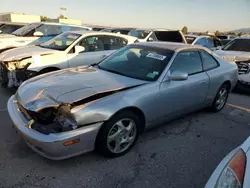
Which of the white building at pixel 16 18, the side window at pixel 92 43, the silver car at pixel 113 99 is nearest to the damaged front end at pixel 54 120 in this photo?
the silver car at pixel 113 99

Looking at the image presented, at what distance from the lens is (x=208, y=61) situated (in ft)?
14.6

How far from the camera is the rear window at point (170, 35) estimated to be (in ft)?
34.3

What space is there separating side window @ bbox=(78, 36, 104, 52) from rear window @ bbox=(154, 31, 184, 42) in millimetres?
5041

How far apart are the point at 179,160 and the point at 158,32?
8911 millimetres

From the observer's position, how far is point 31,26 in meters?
9.40

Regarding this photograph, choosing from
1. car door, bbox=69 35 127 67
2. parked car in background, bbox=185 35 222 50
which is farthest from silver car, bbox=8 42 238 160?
parked car in background, bbox=185 35 222 50

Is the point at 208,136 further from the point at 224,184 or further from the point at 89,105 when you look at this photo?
the point at 224,184

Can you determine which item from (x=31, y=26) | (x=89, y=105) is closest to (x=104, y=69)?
(x=89, y=105)

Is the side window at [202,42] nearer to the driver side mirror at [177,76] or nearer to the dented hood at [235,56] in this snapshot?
the dented hood at [235,56]

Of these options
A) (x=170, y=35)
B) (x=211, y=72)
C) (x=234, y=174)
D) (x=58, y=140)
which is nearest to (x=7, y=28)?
(x=170, y=35)

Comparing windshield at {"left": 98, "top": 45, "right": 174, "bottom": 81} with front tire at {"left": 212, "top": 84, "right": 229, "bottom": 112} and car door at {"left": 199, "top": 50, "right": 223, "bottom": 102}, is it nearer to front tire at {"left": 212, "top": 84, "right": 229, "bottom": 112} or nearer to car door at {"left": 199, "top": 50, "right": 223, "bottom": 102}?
car door at {"left": 199, "top": 50, "right": 223, "bottom": 102}

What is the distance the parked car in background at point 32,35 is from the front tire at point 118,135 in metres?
5.78

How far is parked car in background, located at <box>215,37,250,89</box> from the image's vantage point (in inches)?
252

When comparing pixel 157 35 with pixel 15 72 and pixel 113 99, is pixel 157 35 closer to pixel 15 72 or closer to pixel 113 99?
pixel 15 72
